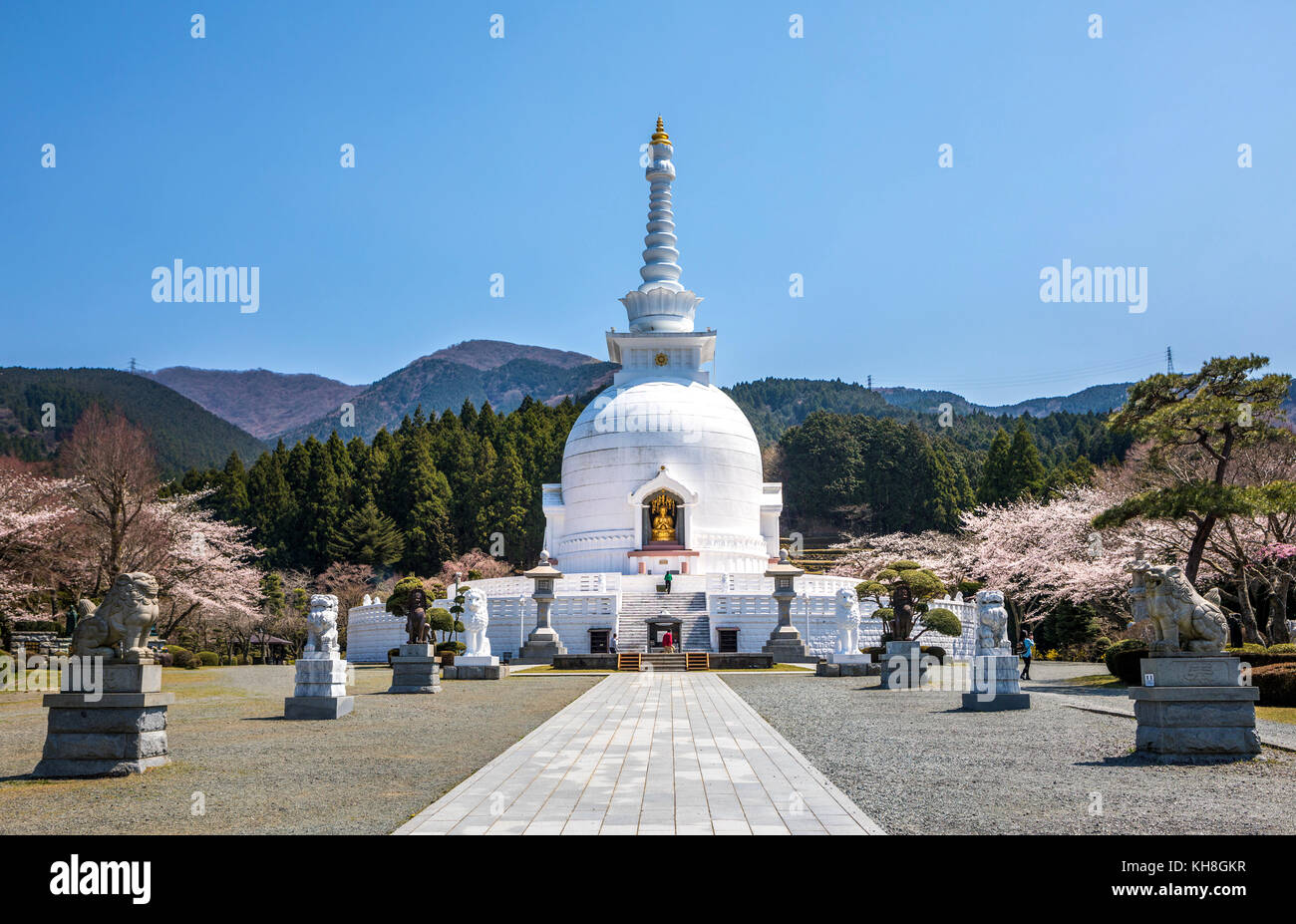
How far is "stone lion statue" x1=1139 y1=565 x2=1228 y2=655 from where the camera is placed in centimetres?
1397

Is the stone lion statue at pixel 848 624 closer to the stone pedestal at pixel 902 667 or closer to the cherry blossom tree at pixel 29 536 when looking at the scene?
the stone pedestal at pixel 902 667

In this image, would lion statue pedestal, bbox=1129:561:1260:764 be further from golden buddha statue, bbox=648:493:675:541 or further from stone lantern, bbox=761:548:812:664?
golden buddha statue, bbox=648:493:675:541

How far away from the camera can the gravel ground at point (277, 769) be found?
1012 cm

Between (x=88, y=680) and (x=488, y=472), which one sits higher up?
(x=488, y=472)

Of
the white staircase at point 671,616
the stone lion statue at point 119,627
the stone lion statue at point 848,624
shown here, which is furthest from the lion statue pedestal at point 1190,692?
the white staircase at point 671,616

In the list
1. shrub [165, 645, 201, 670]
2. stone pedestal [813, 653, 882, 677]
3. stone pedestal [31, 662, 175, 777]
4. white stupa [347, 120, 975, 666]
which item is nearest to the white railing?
white stupa [347, 120, 975, 666]

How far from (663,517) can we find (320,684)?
37880 millimetres

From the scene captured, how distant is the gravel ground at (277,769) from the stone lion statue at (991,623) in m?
9.45
